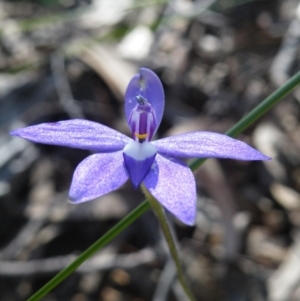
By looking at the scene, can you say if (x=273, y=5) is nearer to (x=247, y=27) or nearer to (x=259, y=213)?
(x=247, y=27)

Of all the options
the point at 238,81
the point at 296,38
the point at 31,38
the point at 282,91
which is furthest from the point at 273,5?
the point at 282,91

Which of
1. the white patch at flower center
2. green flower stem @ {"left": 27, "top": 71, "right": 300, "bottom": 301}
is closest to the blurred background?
green flower stem @ {"left": 27, "top": 71, "right": 300, "bottom": 301}

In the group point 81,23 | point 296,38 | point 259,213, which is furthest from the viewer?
point 81,23

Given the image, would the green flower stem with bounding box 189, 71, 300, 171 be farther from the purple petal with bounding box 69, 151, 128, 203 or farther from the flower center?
the purple petal with bounding box 69, 151, 128, 203

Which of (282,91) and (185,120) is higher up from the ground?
(282,91)

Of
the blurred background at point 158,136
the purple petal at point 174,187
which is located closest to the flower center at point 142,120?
the purple petal at point 174,187

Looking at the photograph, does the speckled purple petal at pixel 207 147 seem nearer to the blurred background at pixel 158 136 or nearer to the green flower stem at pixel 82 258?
the green flower stem at pixel 82 258
